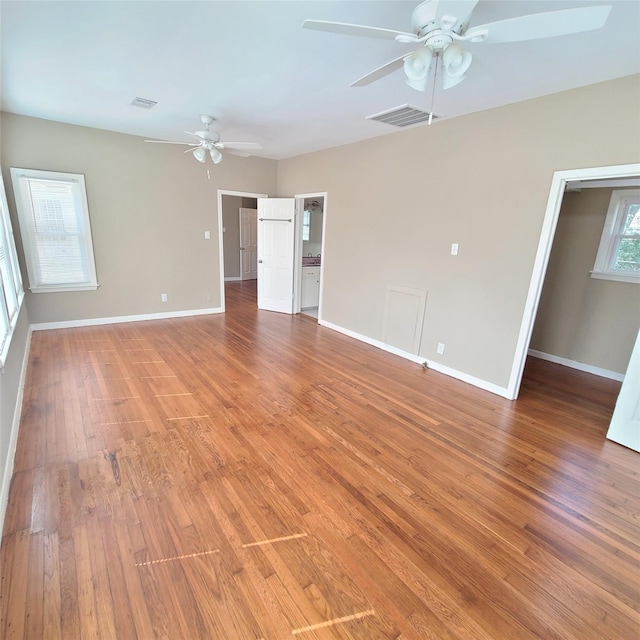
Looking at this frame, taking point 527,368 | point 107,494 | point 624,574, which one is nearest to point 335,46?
point 107,494

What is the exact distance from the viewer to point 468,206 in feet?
11.3

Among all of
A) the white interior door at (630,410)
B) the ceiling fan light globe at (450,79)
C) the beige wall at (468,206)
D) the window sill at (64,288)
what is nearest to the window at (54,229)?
the window sill at (64,288)

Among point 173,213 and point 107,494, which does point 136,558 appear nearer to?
point 107,494

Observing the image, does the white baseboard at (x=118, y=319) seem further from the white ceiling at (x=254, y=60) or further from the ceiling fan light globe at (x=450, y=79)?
the ceiling fan light globe at (x=450, y=79)

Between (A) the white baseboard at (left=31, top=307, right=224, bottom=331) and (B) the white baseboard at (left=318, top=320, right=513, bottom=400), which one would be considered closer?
(B) the white baseboard at (left=318, top=320, right=513, bottom=400)

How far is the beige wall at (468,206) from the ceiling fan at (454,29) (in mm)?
1558

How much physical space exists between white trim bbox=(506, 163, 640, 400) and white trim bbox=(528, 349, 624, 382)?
1.54m

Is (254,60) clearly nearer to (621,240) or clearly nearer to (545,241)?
(545,241)

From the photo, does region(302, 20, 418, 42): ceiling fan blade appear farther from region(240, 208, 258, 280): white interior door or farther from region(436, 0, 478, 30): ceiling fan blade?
region(240, 208, 258, 280): white interior door

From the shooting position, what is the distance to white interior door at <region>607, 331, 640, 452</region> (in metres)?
2.53

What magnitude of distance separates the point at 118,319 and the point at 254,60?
4.20m

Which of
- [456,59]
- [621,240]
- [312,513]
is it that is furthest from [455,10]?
[621,240]

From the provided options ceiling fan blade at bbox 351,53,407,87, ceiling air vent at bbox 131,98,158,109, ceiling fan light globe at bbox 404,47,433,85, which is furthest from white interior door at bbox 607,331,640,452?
ceiling air vent at bbox 131,98,158,109

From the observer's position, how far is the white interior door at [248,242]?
8.95 meters
